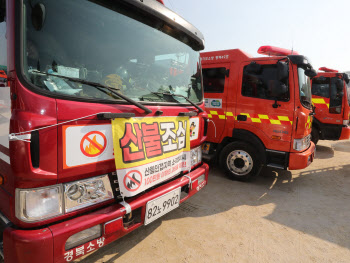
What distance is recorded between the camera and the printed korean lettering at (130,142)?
5.64ft

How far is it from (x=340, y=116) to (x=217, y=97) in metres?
4.57

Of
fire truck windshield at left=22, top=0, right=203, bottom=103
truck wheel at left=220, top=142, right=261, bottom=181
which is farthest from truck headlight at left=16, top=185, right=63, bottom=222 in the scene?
truck wheel at left=220, top=142, right=261, bottom=181

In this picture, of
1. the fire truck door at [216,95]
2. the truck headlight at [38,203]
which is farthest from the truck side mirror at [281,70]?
the truck headlight at [38,203]

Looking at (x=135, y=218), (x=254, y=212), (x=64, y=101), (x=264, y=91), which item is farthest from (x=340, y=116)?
(x=64, y=101)

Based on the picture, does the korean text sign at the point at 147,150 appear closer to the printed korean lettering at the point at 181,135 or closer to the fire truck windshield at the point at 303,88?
the printed korean lettering at the point at 181,135

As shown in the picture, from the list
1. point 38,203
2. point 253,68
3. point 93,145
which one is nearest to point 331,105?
point 253,68

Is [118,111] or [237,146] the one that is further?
[237,146]

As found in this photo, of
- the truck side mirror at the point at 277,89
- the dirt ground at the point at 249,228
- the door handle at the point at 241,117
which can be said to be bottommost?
the dirt ground at the point at 249,228

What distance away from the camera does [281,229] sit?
2.72 metres

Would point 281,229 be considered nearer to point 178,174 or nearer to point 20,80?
point 178,174

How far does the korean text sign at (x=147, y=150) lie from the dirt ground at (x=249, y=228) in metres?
0.78

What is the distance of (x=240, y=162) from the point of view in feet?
13.5

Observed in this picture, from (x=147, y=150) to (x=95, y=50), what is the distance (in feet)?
2.98

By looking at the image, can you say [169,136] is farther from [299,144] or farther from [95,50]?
[299,144]
